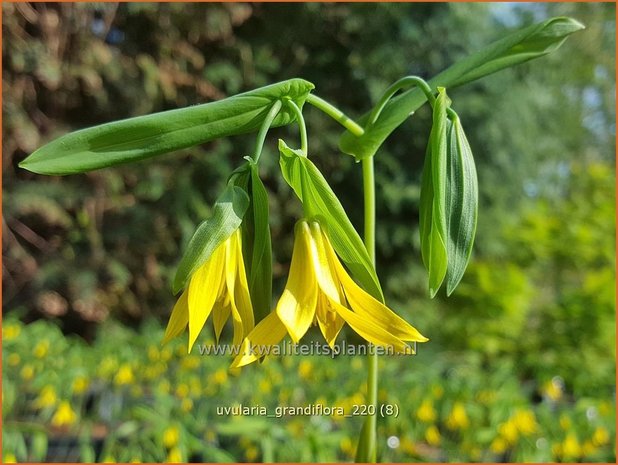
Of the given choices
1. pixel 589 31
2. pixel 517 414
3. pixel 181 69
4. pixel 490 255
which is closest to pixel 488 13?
pixel 490 255

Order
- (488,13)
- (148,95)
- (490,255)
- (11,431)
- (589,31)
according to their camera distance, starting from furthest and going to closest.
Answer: (589,31)
(490,255)
(488,13)
(148,95)
(11,431)

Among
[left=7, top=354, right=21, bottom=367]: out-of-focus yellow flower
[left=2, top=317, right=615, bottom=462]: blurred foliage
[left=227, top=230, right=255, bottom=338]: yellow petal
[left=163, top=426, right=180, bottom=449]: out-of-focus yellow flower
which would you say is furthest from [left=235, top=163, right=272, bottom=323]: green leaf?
[left=7, top=354, right=21, bottom=367]: out-of-focus yellow flower

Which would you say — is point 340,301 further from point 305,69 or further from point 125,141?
point 305,69

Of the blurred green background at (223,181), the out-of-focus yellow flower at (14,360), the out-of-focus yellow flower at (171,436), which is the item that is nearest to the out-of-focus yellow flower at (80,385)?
the blurred green background at (223,181)

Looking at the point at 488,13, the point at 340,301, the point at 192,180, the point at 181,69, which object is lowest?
the point at 340,301

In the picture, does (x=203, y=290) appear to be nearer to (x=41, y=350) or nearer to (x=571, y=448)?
(x=571, y=448)

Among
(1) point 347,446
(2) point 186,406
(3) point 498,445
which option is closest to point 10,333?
(2) point 186,406

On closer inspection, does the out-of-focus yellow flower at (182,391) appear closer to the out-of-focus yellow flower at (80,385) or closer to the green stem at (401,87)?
the out-of-focus yellow flower at (80,385)
